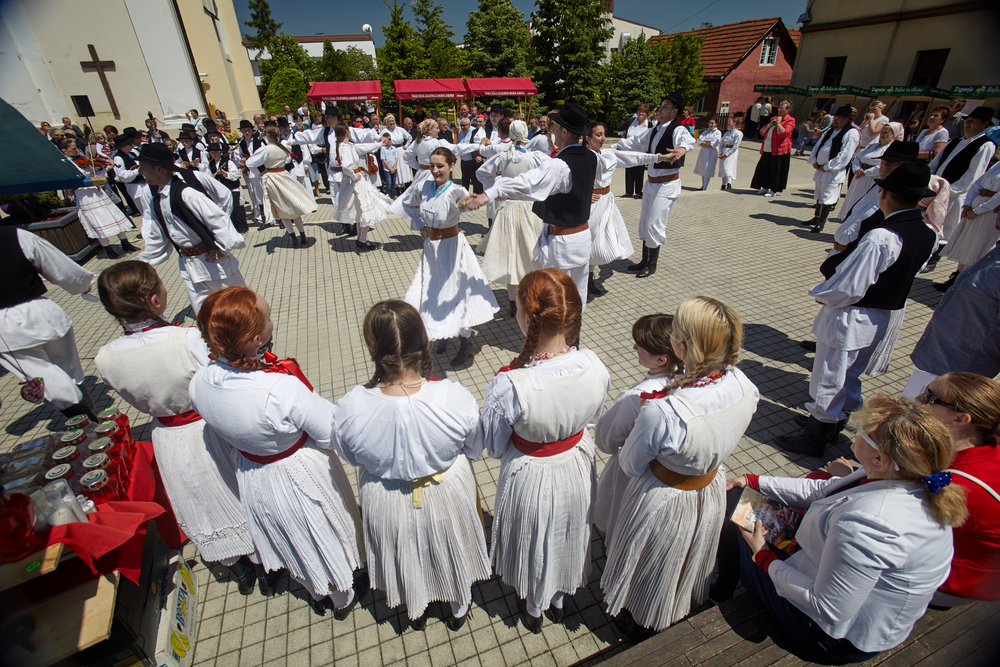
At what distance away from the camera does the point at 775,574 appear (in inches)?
74.4

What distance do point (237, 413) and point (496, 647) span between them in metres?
1.81

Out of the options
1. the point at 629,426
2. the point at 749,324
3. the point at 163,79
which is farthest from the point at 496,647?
the point at 163,79

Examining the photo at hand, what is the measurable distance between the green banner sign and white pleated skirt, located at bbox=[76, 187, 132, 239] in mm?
22080

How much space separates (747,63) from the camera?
25938 millimetres

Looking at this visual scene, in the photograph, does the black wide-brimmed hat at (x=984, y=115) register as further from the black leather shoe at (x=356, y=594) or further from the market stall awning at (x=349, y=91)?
the market stall awning at (x=349, y=91)

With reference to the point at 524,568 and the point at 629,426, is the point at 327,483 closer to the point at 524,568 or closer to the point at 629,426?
the point at 524,568

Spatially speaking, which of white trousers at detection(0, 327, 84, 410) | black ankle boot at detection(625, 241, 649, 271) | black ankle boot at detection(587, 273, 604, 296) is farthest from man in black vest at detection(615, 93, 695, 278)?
white trousers at detection(0, 327, 84, 410)

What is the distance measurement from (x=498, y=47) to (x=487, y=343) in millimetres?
27518

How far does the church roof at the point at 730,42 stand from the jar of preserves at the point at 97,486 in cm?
3235

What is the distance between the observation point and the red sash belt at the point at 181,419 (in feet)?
7.80

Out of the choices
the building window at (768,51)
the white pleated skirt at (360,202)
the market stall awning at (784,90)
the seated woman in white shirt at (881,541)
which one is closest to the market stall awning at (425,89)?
the white pleated skirt at (360,202)

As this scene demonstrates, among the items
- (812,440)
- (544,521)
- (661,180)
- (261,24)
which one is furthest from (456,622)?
(261,24)

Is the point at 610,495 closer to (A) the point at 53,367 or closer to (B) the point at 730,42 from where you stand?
(A) the point at 53,367

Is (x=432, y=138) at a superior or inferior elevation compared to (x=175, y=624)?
superior
